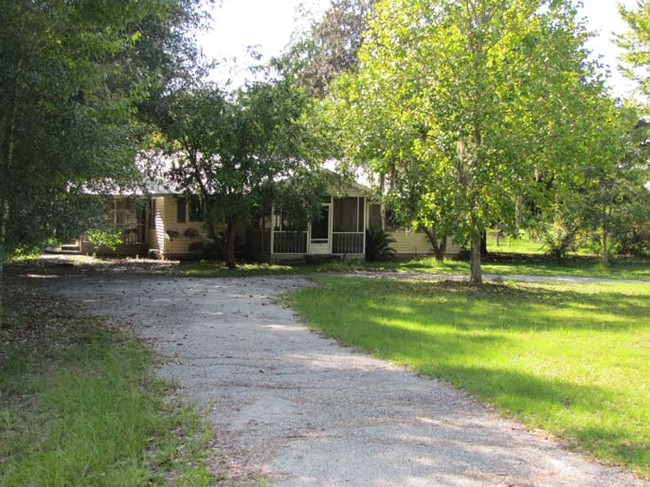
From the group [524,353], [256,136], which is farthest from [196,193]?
[524,353]

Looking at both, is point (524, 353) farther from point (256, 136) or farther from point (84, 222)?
point (256, 136)

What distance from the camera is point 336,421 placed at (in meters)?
5.60

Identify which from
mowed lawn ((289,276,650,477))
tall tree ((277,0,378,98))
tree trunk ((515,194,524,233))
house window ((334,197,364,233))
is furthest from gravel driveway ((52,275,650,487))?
tall tree ((277,0,378,98))

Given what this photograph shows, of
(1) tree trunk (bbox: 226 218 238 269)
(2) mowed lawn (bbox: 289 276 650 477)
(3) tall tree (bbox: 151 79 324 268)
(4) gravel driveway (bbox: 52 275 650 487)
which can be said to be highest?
(3) tall tree (bbox: 151 79 324 268)

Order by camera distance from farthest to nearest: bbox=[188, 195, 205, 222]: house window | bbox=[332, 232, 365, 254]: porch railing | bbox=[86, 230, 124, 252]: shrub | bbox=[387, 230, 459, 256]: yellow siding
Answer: bbox=[387, 230, 459, 256]: yellow siding < bbox=[332, 232, 365, 254]: porch railing < bbox=[188, 195, 205, 222]: house window < bbox=[86, 230, 124, 252]: shrub

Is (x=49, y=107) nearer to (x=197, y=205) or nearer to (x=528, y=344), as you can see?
(x=528, y=344)

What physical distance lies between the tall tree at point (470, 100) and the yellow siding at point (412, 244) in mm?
11442

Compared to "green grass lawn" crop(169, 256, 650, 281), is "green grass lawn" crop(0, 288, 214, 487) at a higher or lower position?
lower

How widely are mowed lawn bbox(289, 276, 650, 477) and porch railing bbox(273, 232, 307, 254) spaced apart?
7341 millimetres

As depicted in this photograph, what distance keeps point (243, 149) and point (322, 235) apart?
716 cm

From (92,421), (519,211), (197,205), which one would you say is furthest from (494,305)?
(197,205)

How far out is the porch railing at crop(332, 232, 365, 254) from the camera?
2523 cm

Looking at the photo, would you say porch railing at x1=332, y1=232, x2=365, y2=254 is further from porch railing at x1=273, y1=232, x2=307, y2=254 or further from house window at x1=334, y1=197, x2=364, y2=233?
porch railing at x1=273, y1=232, x2=307, y2=254

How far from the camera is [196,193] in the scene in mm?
20938
